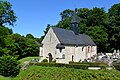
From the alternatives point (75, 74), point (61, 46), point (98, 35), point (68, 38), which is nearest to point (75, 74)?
point (75, 74)

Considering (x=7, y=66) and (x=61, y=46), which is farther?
(x=61, y=46)

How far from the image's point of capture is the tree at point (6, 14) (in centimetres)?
3577

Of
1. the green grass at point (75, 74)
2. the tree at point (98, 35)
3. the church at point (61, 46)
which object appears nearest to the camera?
the green grass at point (75, 74)

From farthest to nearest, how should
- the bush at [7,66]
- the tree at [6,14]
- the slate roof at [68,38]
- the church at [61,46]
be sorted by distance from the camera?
the slate roof at [68,38], the church at [61,46], the tree at [6,14], the bush at [7,66]

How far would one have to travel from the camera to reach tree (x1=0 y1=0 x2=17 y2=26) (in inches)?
1408

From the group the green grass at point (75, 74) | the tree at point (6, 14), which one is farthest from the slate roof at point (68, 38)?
the green grass at point (75, 74)

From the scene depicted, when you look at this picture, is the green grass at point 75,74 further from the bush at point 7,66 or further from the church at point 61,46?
the church at point 61,46

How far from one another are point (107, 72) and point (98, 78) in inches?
35.1

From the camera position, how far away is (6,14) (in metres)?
37.7

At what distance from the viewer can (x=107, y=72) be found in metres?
18.0

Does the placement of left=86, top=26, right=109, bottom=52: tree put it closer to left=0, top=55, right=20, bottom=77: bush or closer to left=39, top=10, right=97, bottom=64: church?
left=39, top=10, right=97, bottom=64: church

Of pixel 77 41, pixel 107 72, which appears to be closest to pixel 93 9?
pixel 77 41

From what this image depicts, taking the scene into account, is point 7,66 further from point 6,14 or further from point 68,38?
point 68,38

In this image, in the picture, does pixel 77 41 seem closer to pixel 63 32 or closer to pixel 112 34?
pixel 63 32
